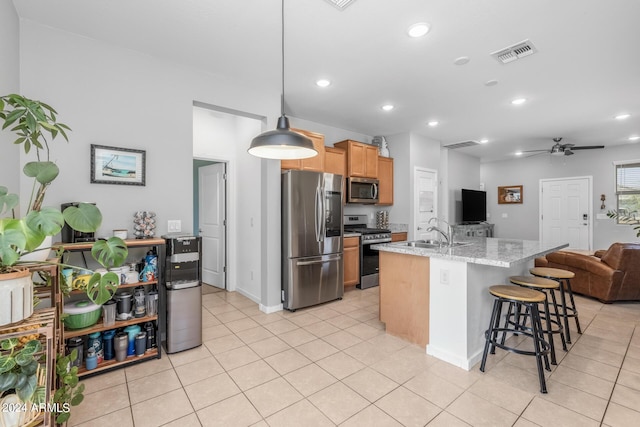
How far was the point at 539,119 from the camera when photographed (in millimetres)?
4793

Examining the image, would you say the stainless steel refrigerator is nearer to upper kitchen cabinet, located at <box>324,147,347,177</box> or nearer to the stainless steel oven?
upper kitchen cabinet, located at <box>324,147,347,177</box>

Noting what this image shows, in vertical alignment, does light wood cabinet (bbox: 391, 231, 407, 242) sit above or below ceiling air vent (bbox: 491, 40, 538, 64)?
below

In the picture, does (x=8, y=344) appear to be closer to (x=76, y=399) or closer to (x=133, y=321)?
(x=76, y=399)

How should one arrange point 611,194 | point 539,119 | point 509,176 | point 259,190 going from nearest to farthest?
point 259,190
point 539,119
point 611,194
point 509,176

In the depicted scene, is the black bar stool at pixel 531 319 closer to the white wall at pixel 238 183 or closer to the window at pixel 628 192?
the white wall at pixel 238 183

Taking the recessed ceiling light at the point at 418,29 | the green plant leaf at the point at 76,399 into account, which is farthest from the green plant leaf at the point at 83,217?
the recessed ceiling light at the point at 418,29

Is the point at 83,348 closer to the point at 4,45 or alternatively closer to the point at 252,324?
the point at 252,324

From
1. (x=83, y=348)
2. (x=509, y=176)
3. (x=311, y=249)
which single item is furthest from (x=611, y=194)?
(x=83, y=348)

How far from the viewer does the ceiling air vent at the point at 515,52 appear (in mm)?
2656

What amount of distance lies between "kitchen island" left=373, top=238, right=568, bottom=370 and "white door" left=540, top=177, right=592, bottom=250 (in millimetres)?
5421

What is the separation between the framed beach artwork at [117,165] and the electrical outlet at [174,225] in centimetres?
44

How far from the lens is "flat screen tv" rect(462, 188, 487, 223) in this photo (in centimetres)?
740

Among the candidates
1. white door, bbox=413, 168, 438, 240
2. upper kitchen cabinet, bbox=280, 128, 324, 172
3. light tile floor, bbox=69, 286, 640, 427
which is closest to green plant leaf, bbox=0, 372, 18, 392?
light tile floor, bbox=69, 286, 640, 427

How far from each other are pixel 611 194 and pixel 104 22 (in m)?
9.43
